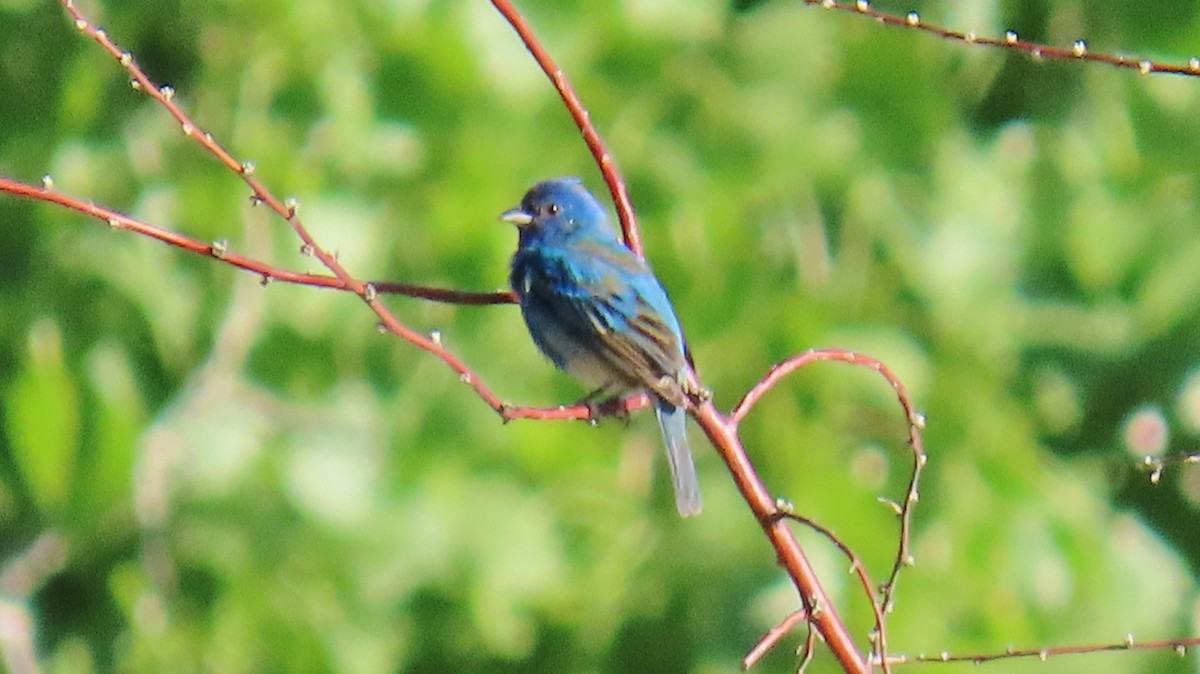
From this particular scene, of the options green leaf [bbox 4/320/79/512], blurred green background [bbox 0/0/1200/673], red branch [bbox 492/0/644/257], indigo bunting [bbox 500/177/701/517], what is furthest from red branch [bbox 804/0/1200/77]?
green leaf [bbox 4/320/79/512]

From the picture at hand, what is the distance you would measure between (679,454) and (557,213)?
31.7 inches

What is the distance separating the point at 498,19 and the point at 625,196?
3.59 metres

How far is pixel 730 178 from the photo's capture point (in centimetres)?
687

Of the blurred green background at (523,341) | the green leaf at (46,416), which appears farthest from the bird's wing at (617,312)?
the green leaf at (46,416)

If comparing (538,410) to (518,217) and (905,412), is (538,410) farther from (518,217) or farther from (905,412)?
(518,217)

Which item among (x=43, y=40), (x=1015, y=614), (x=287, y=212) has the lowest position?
(x=1015, y=614)

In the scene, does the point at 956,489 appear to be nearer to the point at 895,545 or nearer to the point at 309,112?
the point at 895,545

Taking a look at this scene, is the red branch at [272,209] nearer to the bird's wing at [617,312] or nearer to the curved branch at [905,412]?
the curved branch at [905,412]

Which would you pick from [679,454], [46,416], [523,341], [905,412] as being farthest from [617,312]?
[46,416]

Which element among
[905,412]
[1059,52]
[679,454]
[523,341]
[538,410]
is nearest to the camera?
[1059,52]

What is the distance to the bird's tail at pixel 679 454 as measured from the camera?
3.88 meters

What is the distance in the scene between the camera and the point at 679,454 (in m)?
3.96

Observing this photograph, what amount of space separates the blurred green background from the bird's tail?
2.09 m

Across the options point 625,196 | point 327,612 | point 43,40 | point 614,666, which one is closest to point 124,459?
point 327,612
